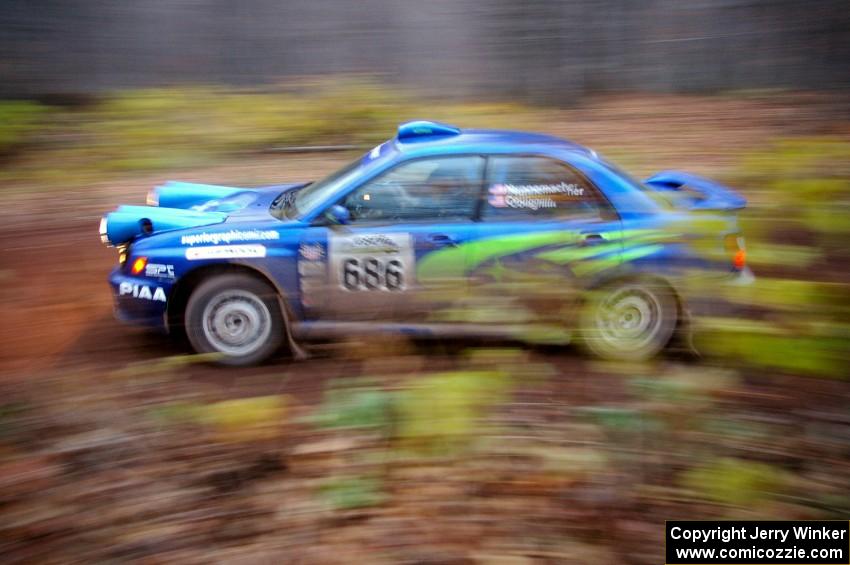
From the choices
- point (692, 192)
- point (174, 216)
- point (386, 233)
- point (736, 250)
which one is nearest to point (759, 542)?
point (736, 250)

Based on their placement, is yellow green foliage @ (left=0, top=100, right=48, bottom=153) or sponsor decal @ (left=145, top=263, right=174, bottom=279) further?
yellow green foliage @ (left=0, top=100, right=48, bottom=153)

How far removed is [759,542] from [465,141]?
10.3 ft

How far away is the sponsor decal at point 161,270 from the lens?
4785mm

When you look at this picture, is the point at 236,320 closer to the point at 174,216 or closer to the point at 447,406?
the point at 174,216

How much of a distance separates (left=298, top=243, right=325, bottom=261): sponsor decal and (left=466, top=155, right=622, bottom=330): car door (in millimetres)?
970

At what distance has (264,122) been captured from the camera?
32.3 feet

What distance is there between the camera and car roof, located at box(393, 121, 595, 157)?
488 centimetres

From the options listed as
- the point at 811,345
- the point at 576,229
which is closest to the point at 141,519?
the point at 811,345

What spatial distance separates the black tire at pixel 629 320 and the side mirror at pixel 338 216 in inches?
68.2

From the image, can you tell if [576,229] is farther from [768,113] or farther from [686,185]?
[768,113]

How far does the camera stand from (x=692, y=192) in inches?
A: 210

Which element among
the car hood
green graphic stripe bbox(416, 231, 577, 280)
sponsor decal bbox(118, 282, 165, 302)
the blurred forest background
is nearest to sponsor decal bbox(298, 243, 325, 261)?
the car hood

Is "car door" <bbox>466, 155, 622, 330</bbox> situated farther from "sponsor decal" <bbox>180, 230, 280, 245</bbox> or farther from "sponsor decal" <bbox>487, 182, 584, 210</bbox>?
"sponsor decal" <bbox>180, 230, 280, 245</bbox>

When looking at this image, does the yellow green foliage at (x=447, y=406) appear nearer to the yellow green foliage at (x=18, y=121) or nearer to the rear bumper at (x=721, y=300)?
the rear bumper at (x=721, y=300)
